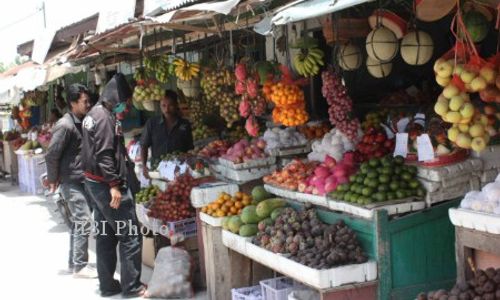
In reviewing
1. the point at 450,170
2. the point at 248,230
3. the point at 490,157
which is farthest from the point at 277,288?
the point at 490,157

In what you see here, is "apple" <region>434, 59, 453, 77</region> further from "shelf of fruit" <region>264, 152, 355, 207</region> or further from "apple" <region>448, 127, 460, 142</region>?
"shelf of fruit" <region>264, 152, 355, 207</region>

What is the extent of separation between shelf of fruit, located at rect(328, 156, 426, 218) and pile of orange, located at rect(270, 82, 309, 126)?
1.23 m

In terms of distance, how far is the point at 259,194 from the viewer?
569cm

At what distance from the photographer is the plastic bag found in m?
5.80

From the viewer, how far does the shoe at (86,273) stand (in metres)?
7.01

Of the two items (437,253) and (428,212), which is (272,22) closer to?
(428,212)

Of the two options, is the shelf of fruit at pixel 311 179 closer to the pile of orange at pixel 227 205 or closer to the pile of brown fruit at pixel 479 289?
the pile of orange at pixel 227 205

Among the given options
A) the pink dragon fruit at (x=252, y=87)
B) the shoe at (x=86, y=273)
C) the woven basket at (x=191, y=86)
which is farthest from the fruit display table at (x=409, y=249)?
the woven basket at (x=191, y=86)

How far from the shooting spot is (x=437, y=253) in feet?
14.5

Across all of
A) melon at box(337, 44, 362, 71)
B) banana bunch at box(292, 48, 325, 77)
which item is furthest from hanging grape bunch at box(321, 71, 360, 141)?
melon at box(337, 44, 362, 71)

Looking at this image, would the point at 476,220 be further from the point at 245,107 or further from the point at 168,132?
the point at 168,132

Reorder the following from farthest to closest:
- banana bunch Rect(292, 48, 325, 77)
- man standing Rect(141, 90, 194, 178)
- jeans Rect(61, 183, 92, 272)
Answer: man standing Rect(141, 90, 194, 178) → jeans Rect(61, 183, 92, 272) → banana bunch Rect(292, 48, 325, 77)

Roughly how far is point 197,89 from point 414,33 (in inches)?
155

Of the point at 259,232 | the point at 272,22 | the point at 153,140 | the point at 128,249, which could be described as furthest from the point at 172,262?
the point at 272,22
